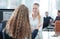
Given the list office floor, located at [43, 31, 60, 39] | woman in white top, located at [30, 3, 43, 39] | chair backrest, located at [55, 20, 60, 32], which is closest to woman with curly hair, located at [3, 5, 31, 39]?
woman in white top, located at [30, 3, 43, 39]

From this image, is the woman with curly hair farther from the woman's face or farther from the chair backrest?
the chair backrest

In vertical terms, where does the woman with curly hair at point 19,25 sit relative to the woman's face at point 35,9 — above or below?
below

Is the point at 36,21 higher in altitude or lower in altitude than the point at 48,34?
higher

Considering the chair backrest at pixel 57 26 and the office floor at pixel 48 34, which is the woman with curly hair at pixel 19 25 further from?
the chair backrest at pixel 57 26

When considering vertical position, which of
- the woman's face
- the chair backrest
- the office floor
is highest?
the woman's face

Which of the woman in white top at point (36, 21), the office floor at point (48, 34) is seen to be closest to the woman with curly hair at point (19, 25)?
the woman in white top at point (36, 21)

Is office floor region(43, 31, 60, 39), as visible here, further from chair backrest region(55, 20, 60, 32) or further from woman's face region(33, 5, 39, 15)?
woman's face region(33, 5, 39, 15)

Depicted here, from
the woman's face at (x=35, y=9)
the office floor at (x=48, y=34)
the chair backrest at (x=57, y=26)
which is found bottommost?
the office floor at (x=48, y=34)

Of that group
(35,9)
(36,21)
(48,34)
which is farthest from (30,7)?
(48,34)

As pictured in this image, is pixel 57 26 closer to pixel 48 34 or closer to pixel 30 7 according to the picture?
pixel 48 34

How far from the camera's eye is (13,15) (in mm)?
1735

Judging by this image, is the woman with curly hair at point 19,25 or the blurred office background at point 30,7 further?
the blurred office background at point 30,7

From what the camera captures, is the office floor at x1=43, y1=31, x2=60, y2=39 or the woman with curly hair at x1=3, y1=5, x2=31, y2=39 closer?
the woman with curly hair at x1=3, y1=5, x2=31, y2=39

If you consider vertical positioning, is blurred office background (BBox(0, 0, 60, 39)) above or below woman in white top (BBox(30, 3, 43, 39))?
above
